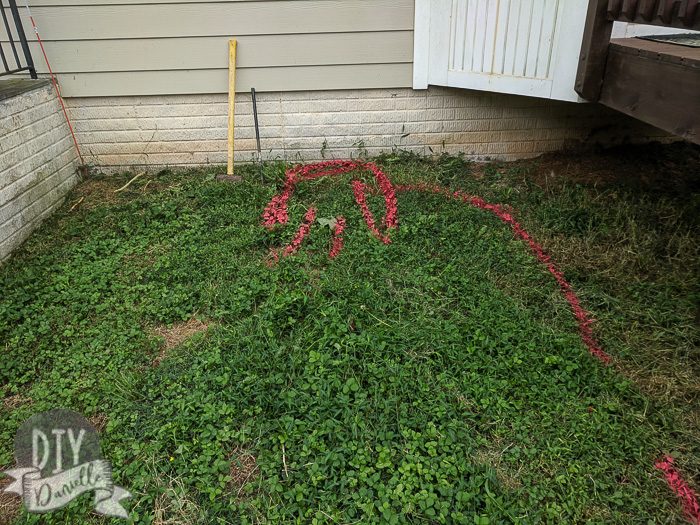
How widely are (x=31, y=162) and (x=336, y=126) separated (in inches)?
91.0

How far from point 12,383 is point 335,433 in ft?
5.21

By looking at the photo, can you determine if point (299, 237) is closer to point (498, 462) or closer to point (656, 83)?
point (498, 462)

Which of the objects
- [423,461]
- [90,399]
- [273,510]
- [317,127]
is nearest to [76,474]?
[90,399]

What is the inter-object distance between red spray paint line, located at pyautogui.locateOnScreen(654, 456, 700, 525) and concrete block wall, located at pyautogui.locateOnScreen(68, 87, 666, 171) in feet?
9.87

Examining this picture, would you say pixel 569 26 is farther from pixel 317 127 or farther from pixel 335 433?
pixel 335 433

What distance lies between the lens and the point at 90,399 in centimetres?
222

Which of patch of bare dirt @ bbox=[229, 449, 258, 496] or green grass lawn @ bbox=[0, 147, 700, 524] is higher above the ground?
green grass lawn @ bbox=[0, 147, 700, 524]

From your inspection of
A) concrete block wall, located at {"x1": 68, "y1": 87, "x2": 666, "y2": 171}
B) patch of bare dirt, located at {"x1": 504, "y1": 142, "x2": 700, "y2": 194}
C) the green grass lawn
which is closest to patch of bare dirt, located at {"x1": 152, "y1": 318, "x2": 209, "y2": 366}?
the green grass lawn

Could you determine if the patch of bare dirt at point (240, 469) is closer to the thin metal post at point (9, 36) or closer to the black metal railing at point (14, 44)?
the black metal railing at point (14, 44)

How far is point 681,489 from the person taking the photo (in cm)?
182

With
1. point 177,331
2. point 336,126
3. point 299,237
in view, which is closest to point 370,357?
A: point 177,331

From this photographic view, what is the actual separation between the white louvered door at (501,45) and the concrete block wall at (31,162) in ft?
9.46

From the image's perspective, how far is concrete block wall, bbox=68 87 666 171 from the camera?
13.5ft

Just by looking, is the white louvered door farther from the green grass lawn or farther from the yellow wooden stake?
the yellow wooden stake
